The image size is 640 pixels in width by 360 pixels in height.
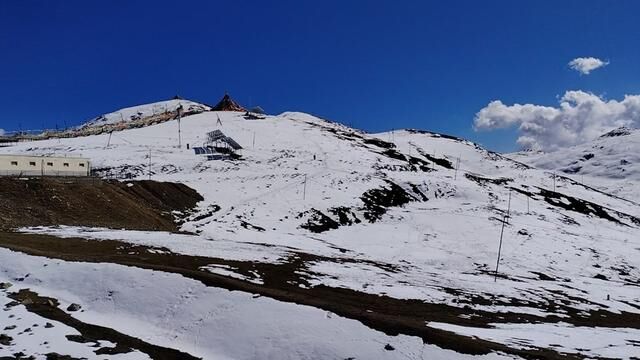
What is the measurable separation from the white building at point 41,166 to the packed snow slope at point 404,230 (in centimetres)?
1480

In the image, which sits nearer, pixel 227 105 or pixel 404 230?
pixel 404 230

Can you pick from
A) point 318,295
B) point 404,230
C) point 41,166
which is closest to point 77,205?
point 41,166

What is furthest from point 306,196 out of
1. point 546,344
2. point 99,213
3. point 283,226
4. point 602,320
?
point 546,344

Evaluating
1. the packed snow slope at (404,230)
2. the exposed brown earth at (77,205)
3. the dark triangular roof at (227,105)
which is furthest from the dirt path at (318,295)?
the dark triangular roof at (227,105)

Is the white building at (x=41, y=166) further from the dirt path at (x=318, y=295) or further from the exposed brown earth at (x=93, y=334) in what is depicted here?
the exposed brown earth at (x=93, y=334)

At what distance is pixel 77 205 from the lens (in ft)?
155

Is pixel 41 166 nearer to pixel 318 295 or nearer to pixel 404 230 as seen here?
pixel 318 295

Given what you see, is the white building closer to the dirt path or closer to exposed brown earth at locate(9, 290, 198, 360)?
the dirt path

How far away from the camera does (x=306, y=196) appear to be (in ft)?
248

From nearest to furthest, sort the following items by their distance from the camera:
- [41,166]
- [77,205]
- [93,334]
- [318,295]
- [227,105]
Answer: [93,334], [318,295], [77,205], [41,166], [227,105]

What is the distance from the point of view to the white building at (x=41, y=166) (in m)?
51.7

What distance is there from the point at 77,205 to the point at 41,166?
446 inches

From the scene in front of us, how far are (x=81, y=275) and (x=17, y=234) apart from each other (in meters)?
12.7

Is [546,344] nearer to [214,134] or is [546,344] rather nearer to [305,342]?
[305,342]
